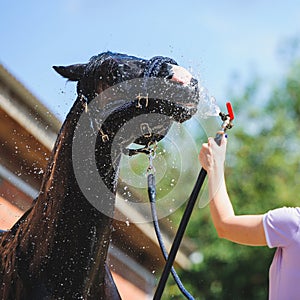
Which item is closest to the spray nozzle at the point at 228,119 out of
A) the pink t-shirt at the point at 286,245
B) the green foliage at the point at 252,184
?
the pink t-shirt at the point at 286,245

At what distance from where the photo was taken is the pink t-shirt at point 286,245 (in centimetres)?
172

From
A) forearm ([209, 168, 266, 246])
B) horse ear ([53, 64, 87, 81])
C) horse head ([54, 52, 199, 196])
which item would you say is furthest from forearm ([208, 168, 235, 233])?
horse ear ([53, 64, 87, 81])

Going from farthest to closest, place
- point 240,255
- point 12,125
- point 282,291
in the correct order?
point 240,255 → point 12,125 → point 282,291

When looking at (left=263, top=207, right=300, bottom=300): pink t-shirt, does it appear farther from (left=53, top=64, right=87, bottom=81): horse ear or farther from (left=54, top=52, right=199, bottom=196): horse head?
(left=53, top=64, right=87, bottom=81): horse ear

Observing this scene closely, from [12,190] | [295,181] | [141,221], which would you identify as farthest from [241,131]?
[12,190]

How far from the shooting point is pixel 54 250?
213 centimetres

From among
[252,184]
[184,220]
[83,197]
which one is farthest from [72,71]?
[252,184]

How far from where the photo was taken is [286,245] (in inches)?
68.5

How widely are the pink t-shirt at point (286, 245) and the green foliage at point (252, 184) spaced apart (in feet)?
29.8

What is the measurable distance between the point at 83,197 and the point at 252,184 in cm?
1268

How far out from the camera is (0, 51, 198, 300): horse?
2.09 m

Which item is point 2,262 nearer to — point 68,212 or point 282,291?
point 68,212

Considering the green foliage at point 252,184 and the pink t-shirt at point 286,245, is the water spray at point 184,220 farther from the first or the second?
the green foliage at point 252,184

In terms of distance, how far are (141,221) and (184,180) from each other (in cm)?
261
